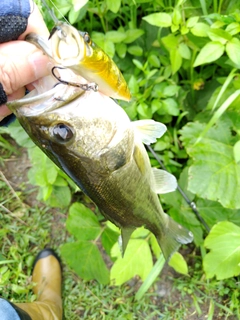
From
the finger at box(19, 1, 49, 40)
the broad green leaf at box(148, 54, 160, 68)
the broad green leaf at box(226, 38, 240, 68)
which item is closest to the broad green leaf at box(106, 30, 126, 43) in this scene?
the broad green leaf at box(148, 54, 160, 68)

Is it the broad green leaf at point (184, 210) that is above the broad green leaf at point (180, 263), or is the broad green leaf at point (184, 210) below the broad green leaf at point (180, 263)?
above

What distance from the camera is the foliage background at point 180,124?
2074mm

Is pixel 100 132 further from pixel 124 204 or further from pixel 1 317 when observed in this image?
pixel 1 317

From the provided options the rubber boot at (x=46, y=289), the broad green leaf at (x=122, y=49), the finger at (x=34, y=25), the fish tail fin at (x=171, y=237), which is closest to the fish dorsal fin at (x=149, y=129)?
the finger at (x=34, y=25)

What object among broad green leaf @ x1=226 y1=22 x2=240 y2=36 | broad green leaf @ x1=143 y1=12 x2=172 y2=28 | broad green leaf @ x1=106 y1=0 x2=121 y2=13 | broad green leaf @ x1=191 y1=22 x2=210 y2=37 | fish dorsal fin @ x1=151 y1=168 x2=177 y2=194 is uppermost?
broad green leaf @ x1=106 y1=0 x2=121 y2=13

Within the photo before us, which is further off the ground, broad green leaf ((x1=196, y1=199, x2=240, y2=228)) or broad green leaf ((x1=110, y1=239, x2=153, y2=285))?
broad green leaf ((x1=196, y1=199, x2=240, y2=228))

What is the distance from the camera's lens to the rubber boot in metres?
2.73

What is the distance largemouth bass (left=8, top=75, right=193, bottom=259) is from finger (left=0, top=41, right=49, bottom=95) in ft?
0.71

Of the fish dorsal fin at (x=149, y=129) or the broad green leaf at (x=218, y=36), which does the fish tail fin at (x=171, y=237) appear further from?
the broad green leaf at (x=218, y=36)

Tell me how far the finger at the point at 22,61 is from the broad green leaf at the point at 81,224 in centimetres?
135

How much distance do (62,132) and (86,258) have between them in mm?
1577

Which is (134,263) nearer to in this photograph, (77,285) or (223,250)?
(223,250)

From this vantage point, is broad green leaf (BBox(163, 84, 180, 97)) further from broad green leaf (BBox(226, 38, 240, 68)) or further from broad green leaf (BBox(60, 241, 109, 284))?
broad green leaf (BBox(60, 241, 109, 284))

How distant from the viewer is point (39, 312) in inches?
108
